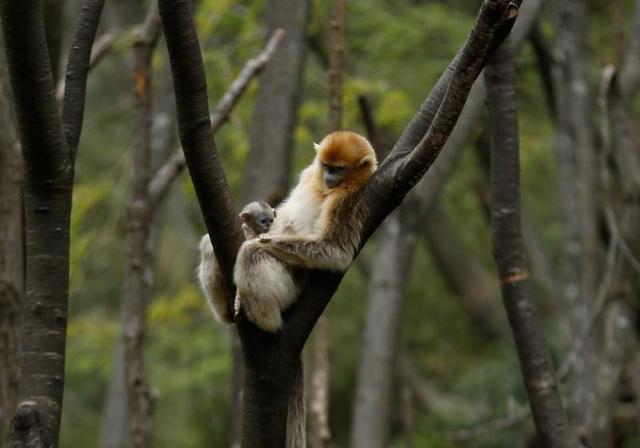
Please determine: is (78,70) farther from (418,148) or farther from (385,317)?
(385,317)

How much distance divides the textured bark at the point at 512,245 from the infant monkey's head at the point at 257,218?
126cm

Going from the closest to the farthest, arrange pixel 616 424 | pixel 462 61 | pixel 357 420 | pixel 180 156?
pixel 462 61
pixel 180 156
pixel 357 420
pixel 616 424

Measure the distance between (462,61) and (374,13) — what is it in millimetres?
9229

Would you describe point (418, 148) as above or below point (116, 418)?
above

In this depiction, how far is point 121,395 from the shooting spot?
1158 cm

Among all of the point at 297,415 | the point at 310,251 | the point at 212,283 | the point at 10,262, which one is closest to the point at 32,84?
the point at 310,251

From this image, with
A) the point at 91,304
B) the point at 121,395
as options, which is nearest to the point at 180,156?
the point at 121,395

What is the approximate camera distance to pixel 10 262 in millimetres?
5242

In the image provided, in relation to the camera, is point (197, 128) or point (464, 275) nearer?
point (197, 128)

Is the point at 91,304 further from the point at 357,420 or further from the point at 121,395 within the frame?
the point at 357,420

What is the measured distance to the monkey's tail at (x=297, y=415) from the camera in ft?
15.0

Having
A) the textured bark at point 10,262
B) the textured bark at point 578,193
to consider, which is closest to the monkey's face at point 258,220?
the textured bark at point 10,262

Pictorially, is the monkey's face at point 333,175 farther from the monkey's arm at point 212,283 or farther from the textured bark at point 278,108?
the textured bark at point 278,108

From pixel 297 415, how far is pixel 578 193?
21.2ft
